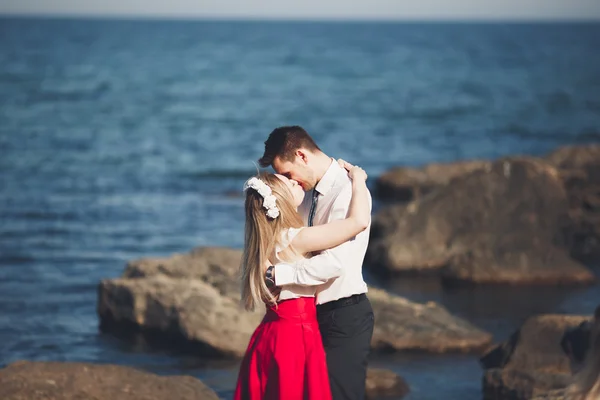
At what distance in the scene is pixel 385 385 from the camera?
848 cm

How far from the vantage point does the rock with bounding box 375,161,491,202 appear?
20.1m

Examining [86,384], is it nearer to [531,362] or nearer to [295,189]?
[295,189]

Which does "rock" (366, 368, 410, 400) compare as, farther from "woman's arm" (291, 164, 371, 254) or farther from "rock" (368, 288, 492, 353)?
"woman's arm" (291, 164, 371, 254)

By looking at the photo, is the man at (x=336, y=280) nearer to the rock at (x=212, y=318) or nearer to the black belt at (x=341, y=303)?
the black belt at (x=341, y=303)

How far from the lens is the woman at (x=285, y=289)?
17.8ft

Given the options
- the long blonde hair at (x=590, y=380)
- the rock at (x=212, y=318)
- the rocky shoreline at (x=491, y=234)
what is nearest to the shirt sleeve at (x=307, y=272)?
the long blonde hair at (x=590, y=380)

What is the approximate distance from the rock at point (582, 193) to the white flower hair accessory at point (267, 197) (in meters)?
8.56

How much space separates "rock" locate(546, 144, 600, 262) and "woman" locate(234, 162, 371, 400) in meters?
8.38

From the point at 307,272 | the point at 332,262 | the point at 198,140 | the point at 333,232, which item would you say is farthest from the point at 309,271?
the point at 198,140

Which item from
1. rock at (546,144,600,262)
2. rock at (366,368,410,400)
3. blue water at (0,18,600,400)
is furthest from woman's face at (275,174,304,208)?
rock at (546,144,600,262)

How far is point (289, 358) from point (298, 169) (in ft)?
3.28

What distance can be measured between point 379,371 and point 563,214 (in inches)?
210

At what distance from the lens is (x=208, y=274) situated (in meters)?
11.1

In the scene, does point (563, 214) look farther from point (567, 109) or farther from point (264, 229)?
point (567, 109)
